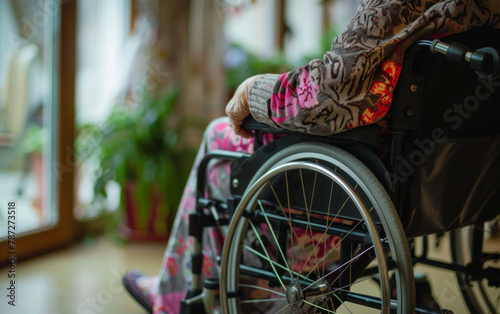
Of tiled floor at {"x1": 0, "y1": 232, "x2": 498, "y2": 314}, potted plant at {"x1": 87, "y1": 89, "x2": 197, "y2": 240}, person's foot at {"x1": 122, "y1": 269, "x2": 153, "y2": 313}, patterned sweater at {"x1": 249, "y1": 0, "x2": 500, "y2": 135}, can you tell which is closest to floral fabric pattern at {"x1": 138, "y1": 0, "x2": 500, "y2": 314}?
patterned sweater at {"x1": 249, "y1": 0, "x2": 500, "y2": 135}

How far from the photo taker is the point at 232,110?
1278mm

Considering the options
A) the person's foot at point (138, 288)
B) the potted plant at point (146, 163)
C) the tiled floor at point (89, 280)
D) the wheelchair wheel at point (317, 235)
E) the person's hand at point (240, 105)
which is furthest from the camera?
the potted plant at point (146, 163)

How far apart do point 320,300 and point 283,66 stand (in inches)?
119

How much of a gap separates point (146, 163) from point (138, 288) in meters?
0.91

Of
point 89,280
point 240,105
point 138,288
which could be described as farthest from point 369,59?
point 89,280

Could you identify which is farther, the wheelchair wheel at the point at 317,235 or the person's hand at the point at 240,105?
the person's hand at the point at 240,105

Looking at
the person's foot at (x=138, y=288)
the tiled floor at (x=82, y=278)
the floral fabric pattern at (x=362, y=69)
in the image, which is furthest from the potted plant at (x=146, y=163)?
the floral fabric pattern at (x=362, y=69)

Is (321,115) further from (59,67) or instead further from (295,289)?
(59,67)

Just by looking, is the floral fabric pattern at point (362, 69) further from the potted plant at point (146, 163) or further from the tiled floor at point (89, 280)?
the potted plant at point (146, 163)

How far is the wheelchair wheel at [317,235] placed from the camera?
1.00 meters

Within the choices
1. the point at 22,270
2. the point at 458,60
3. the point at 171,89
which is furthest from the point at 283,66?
the point at 458,60

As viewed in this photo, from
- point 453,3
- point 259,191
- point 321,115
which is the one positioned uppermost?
point 453,3

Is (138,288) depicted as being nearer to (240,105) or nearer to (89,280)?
(89,280)

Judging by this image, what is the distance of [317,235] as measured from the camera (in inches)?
52.2
